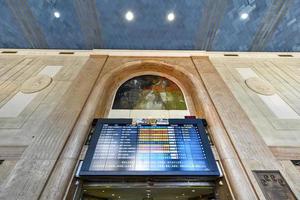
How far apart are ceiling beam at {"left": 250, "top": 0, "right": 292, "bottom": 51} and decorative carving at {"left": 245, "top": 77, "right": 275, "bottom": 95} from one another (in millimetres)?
1753

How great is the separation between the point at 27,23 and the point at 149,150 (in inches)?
222

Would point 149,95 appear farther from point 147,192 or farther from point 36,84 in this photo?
point 36,84

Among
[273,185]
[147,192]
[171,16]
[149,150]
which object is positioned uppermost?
[171,16]

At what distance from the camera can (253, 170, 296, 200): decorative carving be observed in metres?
3.15

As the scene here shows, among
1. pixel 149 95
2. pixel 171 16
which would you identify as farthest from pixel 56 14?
pixel 149 95

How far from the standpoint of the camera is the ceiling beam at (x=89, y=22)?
6.04m

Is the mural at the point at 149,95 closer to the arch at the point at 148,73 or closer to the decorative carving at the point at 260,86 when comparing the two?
the arch at the point at 148,73

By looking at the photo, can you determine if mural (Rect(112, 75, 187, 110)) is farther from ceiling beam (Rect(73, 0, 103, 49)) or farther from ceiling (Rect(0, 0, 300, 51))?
ceiling beam (Rect(73, 0, 103, 49))

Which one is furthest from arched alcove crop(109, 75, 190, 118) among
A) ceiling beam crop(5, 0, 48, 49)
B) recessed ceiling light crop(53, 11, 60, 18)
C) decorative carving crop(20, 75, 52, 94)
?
ceiling beam crop(5, 0, 48, 49)

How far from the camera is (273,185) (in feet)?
10.8

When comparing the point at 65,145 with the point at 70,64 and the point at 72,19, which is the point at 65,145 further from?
the point at 72,19

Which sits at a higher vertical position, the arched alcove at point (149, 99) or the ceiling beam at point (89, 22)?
the ceiling beam at point (89, 22)

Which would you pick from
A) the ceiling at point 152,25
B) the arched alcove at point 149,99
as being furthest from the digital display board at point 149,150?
the ceiling at point 152,25

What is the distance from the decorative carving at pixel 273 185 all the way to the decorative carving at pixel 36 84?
523 centimetres
